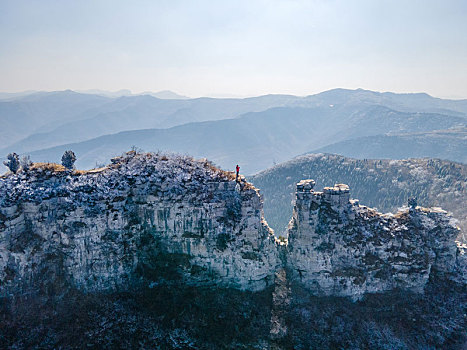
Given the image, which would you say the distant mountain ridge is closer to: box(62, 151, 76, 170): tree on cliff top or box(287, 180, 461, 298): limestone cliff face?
A: box(287, 180, 461, 298): limestone cliff face

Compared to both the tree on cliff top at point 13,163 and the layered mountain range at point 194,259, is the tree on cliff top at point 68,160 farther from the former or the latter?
the tree on cliff top at point 13,163

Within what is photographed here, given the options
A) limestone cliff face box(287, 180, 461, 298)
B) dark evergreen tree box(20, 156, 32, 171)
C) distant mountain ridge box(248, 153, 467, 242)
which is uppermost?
dark evergreen tree box(20, 156, 32, 171)

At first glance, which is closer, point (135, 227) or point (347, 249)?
point (135, 227)

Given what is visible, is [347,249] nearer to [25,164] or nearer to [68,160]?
[68,160]

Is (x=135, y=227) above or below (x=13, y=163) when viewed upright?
below

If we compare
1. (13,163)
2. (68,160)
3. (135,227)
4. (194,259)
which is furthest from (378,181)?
(13,163)

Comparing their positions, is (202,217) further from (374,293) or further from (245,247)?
(374,293)

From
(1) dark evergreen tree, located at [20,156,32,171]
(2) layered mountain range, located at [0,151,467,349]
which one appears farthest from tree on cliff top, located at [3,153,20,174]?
(2) layered mountain range, located at [0,151,467,349]

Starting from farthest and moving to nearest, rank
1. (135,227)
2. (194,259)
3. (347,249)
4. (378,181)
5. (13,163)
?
1. (378,181)
2. (347,249)
3. (194,259)
4. (135,227)
5. (13,163)
